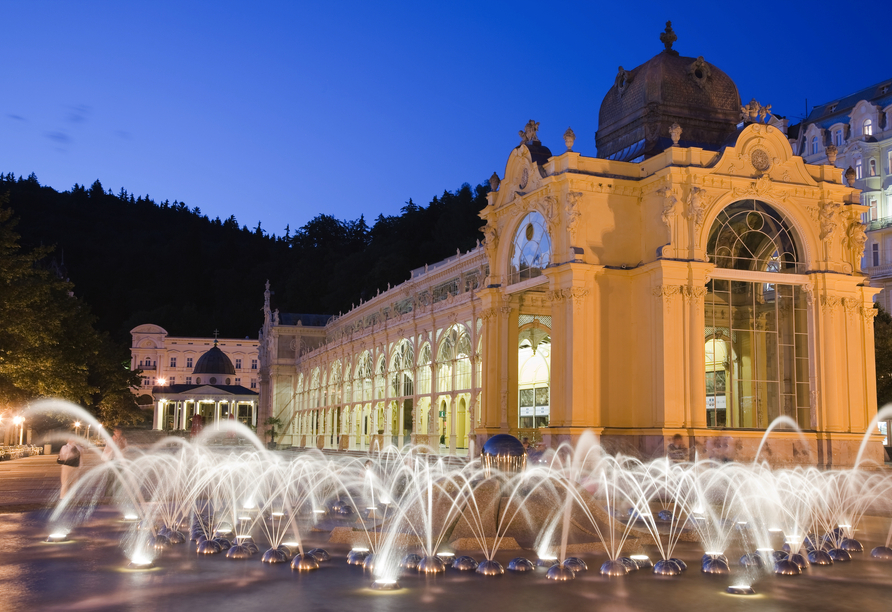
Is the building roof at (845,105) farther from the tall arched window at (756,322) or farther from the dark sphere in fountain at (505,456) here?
the dark sphere in fountain at (505,456)

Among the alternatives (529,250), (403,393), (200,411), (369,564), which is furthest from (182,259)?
(369,564)

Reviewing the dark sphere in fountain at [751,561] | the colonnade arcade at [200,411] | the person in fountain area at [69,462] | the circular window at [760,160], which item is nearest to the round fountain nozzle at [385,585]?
the dark sphere in fountain at [751,561]

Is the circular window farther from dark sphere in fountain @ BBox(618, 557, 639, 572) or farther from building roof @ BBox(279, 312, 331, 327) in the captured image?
building roof @ BBox(279, 312, 331, 327)

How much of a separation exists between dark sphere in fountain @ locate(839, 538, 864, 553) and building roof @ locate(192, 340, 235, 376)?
11675cm

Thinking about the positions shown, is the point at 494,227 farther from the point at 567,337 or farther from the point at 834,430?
the point at 834,430

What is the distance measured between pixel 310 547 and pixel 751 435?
2023 cm

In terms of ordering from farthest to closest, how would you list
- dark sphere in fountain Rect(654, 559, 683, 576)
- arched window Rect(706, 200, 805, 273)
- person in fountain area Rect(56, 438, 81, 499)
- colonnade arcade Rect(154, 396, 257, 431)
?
colonnade arcade Rect(154, 396, 257, 431) → arched window Rect(706, 200, 805, 273) → person in fountain area Rect(56, 438, 81, 499) → dark sphere in fountain Rect(654, 559, 683, 576)

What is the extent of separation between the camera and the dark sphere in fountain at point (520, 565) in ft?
42.8

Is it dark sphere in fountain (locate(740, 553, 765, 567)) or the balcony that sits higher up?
the balcony

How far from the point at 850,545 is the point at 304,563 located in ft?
30.5

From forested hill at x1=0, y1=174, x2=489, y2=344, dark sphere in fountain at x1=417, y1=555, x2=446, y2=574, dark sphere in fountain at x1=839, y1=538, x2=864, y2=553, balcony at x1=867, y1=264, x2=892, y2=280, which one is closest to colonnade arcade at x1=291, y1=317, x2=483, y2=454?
dark sphere in fountain at x1=839, y1=538, x2=864, y2=553

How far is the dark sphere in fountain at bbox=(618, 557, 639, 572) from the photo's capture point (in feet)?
43.1

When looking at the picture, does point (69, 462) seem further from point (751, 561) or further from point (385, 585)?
point (751, 561)

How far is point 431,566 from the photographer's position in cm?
1285
